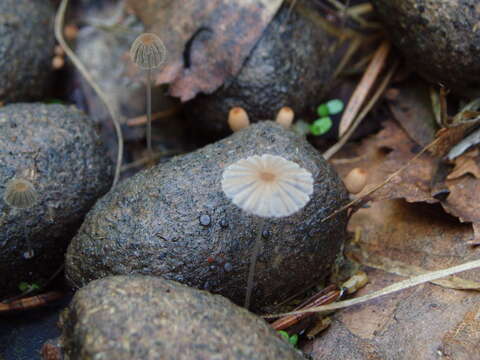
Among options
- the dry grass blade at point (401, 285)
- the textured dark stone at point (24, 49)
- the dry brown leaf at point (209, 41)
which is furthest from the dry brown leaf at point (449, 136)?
the textured dark stone at point (24, 49)

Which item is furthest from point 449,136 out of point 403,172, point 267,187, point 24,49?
point 24,49

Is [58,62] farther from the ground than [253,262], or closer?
farther from the ground

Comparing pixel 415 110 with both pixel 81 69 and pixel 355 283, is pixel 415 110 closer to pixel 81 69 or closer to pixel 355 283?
pixel 355 283

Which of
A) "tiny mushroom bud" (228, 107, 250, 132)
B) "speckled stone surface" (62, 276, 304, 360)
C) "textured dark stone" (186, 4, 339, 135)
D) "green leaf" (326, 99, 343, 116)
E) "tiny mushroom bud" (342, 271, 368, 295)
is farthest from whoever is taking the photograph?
"green leaf" (326, 99, 343, 116)

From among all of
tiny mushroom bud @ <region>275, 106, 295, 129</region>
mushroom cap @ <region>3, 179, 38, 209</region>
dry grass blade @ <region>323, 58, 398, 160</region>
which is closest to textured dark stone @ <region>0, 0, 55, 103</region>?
mushroom cap @ <region>3, 179, 38, 209</region>

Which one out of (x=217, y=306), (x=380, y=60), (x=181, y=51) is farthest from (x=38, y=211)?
(x=380, y=60)

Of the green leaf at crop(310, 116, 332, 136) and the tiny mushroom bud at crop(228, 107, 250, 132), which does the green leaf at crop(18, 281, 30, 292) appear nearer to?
the tiny mushroom bud at crop(228, 107, 250, 132)
